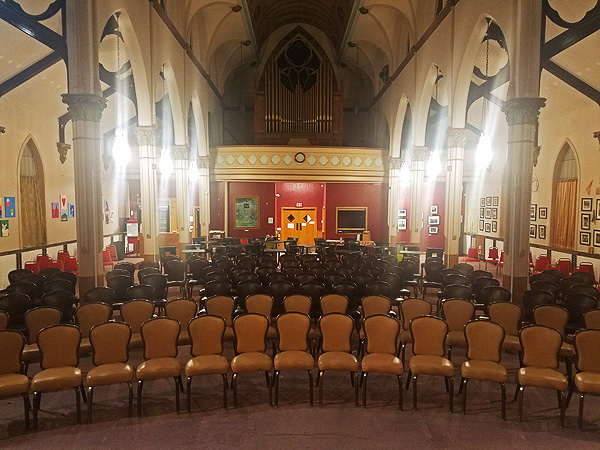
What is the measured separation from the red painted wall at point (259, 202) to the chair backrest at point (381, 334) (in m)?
16.7

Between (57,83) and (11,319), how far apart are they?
9068 millimetres

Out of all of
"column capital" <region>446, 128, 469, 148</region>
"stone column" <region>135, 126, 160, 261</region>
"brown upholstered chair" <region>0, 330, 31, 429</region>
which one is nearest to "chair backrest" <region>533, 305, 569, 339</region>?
"brown upholstered chair" <region>0, 330, 31, 429</region>

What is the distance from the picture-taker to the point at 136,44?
10.7 meters

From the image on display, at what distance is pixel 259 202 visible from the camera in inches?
851

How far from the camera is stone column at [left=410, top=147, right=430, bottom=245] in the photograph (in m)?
17.7

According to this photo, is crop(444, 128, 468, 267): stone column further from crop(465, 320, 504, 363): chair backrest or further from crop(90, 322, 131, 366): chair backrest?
crop(90, 322, 131, 366): chair backrest

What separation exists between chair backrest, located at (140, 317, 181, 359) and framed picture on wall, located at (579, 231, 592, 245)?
1225 centimetres

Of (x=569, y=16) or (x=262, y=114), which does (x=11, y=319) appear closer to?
(x=569, y=16)

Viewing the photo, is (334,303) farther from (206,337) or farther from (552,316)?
(552,316)

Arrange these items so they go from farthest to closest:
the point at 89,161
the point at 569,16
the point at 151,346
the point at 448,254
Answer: the point at 448,254
the point at 569,16
the point at 89,161
the point at 151,346

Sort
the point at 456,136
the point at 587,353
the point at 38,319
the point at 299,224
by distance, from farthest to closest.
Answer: the point at 299,224 < the point at 456,136 < the point at 38,319 < the point at 587,353

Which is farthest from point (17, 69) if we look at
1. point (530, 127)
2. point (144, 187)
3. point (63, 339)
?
point (530, 127)

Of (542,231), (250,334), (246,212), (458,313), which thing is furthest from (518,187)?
(246,212)

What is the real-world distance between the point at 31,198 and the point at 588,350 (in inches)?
584
